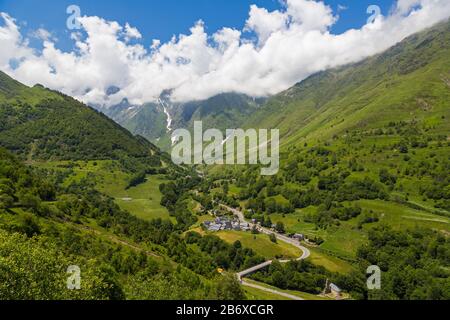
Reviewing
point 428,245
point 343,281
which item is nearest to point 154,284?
point 343,281

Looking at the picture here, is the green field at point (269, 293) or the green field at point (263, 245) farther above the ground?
the green field at point (263, 245)

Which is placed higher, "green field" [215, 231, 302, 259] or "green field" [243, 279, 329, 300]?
"green field" [215, 231, 302, 259]

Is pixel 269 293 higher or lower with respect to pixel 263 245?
lower

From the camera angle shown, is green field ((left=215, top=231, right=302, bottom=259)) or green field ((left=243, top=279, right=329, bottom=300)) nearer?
green field ((left=243, top=279, right=329, bottom=300))

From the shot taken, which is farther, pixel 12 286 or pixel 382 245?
pixel 382 245

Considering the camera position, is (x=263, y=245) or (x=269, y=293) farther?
(x=263, y=245)

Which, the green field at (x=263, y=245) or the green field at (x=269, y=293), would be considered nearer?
the green field at (x=269, y=293)
